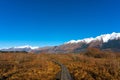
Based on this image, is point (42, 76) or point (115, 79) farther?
point (42, 76)

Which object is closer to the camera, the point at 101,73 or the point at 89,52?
the point at 101,73

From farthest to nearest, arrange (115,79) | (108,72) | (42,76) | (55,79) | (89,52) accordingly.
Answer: (89,52), (108,72), (42,76), (115,79), (55,79)

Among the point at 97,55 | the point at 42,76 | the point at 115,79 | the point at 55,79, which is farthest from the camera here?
the point at 97,55

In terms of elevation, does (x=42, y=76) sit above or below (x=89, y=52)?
below

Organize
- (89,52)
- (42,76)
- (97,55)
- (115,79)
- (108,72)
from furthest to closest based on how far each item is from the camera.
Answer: (89,52)
(97,55)
(108,72)
(42,76)
(115,79)

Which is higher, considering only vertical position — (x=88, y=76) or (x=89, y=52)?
(x=89, y=52)

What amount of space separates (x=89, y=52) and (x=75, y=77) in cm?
10698

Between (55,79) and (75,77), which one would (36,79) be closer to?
(55,79)

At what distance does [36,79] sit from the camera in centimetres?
4794

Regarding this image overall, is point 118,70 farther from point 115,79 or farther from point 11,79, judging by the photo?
point 11,79

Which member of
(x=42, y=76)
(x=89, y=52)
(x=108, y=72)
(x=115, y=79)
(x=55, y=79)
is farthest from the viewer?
(x=89, y=52)

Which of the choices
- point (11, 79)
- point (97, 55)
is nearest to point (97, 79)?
point (11, 79)

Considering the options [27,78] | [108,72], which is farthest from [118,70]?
[27,78]

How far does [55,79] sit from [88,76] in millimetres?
9911
